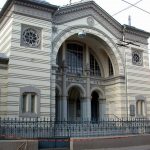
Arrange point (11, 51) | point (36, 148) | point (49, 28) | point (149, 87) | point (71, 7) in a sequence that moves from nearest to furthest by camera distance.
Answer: point (36, 148) < point (11, 51) < point (49, 28) < point (71, 7) < point (149, 87)

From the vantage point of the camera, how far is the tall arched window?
85.3ft

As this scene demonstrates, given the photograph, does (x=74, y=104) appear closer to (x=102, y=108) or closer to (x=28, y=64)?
(x=102, y=108)

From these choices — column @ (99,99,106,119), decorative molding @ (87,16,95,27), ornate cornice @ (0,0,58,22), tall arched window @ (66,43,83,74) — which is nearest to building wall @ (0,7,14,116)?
ornate cornice @ (0,0,58,22)

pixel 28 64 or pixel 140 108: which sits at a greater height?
pixel 28 64

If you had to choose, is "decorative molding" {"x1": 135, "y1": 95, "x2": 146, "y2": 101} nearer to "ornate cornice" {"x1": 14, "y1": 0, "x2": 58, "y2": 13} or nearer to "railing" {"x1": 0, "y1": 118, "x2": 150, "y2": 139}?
"railing" {"x1": 0, "y1": 118, "x2": 150, "y2": 139}

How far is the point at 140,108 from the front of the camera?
2648 cm

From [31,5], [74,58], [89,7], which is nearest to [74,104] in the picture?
[74,58]

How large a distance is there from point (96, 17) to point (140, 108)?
366 inches

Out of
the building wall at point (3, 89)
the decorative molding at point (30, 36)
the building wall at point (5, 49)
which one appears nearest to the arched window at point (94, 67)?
the decorative molding at point (30, 36)

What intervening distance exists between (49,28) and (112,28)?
704 centimetres

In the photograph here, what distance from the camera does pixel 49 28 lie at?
21.6 meters

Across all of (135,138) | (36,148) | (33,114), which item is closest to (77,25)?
(33,114)

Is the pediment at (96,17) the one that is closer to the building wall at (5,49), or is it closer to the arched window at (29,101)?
the building wall at (5,49)

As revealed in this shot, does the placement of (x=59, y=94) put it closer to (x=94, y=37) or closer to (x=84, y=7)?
(x=94, y=37)
